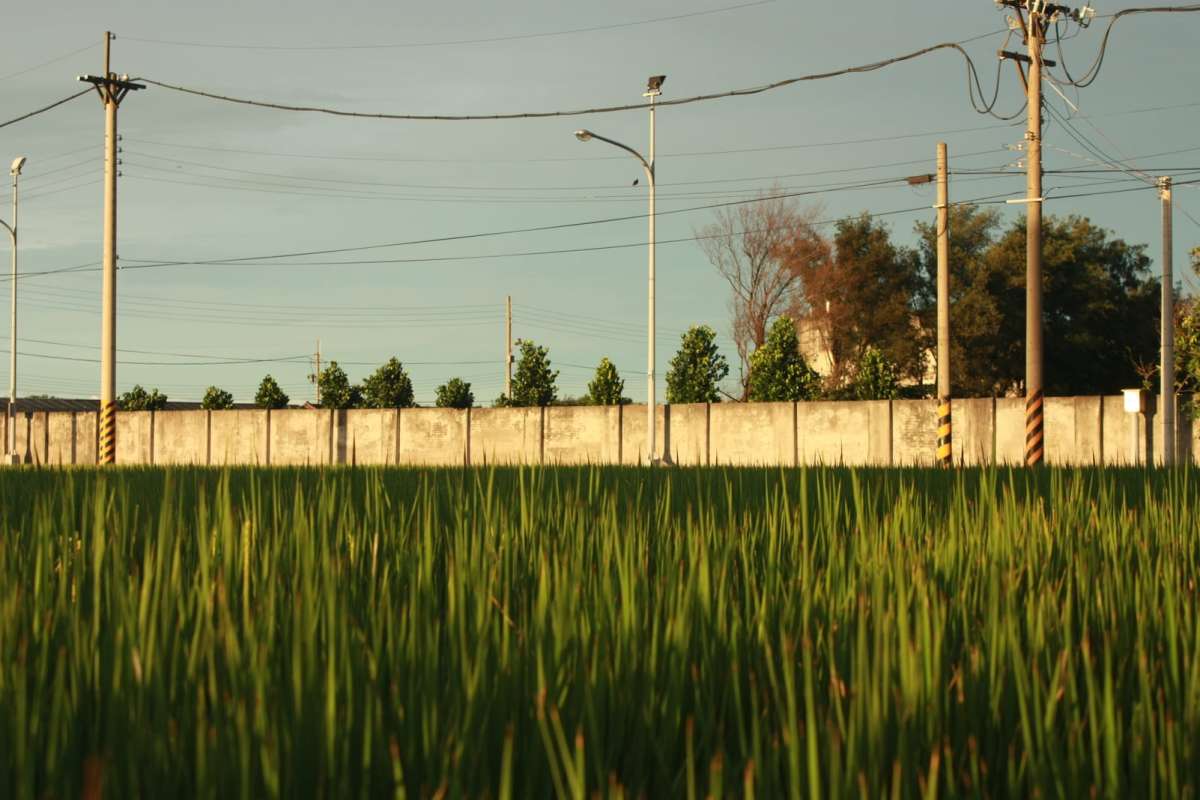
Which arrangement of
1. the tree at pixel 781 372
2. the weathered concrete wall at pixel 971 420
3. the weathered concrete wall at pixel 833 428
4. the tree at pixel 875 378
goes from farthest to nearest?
the tree at pixel 781 372, the tree at pixel 875 378, the weathered concrete wall at pixel 833 428, the weathered concrete wall at pixel 971 420

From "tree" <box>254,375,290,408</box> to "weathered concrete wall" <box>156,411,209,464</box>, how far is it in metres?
8.32

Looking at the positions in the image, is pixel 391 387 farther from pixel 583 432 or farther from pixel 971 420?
pixel 971 420

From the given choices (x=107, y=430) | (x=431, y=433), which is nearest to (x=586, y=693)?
(x=107, y=430)

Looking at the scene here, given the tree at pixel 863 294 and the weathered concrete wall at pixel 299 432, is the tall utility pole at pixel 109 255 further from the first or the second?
the tree at pixel 863 294

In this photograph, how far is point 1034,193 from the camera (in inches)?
802

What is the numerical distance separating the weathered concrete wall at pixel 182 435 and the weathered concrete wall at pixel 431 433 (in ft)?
24.1

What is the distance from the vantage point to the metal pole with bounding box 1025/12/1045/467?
1981cm

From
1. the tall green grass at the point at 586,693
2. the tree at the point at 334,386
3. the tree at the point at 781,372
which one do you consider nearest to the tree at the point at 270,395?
the tree at the point at 334,386

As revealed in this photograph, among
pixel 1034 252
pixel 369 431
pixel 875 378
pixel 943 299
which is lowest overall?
pixel 369 431

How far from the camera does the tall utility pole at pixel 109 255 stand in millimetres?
24047

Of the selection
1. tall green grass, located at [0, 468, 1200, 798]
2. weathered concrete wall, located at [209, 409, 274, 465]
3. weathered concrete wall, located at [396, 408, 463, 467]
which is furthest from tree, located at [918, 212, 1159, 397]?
tall green grass, located at [0, 468, 1200, 798]

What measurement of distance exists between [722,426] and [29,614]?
2900 centimetres

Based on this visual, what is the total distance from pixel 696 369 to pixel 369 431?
1061 cm

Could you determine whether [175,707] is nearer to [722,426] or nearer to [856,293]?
[722,426]
